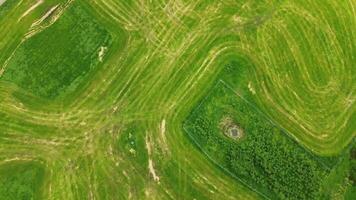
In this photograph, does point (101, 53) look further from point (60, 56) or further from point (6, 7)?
point (6, 7)

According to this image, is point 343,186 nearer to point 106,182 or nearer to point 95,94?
point 106,182

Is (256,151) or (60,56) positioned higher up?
(256,151)

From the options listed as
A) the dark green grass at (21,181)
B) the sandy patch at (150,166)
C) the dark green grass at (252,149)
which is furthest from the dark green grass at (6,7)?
the dark green grass at (252,149)

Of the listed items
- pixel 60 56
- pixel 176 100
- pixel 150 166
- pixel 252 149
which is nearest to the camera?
pixel 150 166

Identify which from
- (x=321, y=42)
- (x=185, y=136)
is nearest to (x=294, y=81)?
(x=321, y=42)

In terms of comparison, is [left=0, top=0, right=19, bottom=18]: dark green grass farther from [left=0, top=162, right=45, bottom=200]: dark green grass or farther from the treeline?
the treeline

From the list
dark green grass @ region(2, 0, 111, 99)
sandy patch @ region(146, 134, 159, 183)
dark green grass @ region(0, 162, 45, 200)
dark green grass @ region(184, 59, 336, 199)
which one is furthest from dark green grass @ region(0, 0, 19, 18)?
dark green grass @ region(184, 59, 336, 199)

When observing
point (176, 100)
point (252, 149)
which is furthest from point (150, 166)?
point (252, 149)
